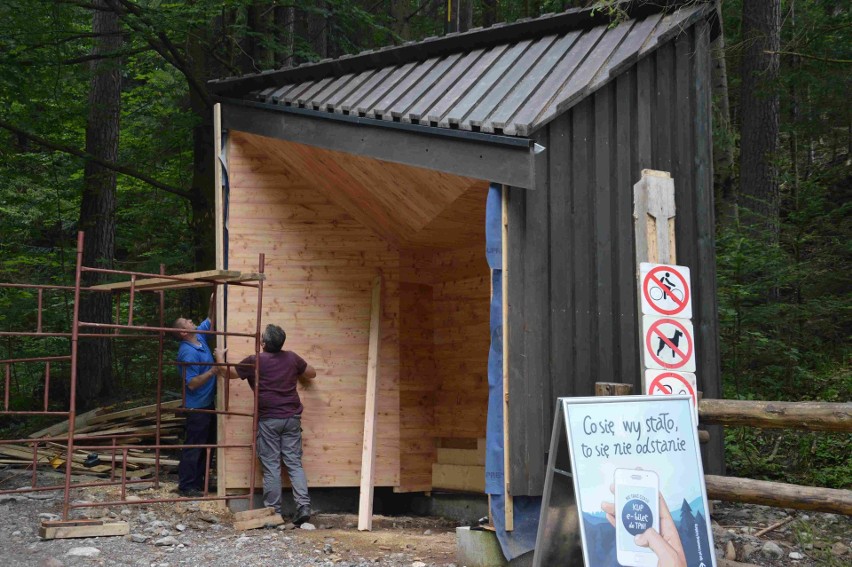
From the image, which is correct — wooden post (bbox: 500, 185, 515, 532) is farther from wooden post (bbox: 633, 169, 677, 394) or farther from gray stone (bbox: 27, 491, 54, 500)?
gray stone (bbox: 27, 491, 54, 500)

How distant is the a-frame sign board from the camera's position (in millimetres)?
5695

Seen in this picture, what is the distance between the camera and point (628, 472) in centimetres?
588

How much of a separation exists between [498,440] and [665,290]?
1719 millimetres

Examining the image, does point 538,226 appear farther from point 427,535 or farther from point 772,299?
point 772,299

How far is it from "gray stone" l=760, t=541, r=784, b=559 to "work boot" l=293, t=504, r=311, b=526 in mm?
4341

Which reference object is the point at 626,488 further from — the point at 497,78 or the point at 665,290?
the point at 497,78

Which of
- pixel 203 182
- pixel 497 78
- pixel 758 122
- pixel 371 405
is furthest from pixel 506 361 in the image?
pixel 758 122

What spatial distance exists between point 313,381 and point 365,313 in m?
0.96

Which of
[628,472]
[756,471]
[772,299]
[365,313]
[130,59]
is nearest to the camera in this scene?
[628,472]

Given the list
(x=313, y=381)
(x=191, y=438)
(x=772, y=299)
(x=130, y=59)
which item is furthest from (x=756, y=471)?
(x=130, y=59)

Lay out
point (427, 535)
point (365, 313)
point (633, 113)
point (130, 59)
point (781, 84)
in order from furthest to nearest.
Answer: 1. point (130, 59)
2. point (781, 84)
3. point (365, 313)
4. point (427, 535)
5. point (633, 113)

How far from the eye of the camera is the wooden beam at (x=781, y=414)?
5.94 m

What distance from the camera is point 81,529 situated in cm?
764

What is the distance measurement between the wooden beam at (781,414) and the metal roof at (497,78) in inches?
101
